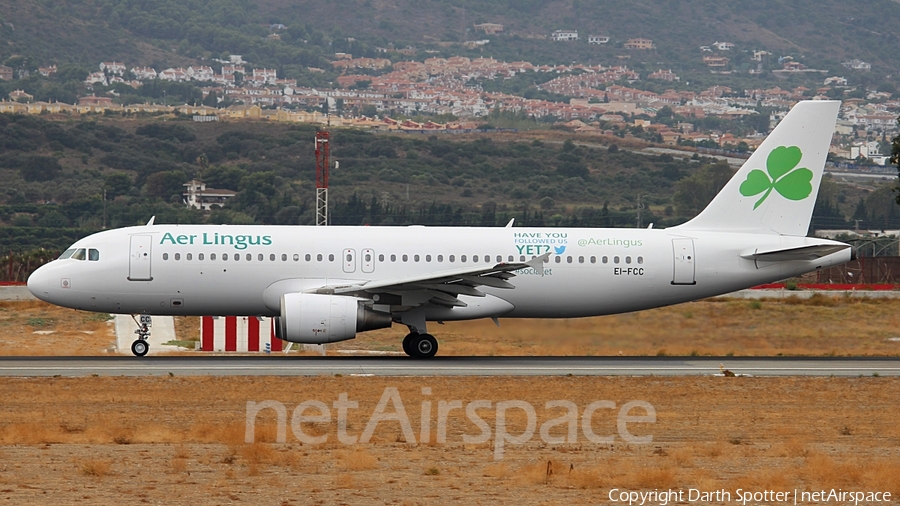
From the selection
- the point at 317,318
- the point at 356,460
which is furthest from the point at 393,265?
the point at 356,460

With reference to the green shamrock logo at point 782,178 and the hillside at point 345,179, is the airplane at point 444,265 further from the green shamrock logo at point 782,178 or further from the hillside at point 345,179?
the hillside at point 345,179

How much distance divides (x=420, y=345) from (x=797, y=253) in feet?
31.8

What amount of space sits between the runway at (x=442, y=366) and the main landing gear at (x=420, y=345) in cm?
34

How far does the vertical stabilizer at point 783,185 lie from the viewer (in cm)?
3325

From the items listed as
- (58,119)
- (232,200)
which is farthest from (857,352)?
(58,119)

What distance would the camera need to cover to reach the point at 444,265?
31484 millimetres

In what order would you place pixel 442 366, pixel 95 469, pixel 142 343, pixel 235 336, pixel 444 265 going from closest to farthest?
pixel 95 469
pixel 442 366
pixel 142 343
pixel 444 265
pixel 235 336

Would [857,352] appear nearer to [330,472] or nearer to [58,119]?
[330,472]

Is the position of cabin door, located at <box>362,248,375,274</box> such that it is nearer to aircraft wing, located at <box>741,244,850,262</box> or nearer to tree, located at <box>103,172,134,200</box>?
aircraft wing, located at <box>741,244,850,262</box>

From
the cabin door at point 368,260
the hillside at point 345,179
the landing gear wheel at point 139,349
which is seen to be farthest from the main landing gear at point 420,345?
the hillside at point 345,179

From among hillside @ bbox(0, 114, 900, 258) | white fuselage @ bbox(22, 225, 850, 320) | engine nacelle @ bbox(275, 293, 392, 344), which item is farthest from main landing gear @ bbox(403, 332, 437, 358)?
hillside @ bbox(0, 114, 900, 258)

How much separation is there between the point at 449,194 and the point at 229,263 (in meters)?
107

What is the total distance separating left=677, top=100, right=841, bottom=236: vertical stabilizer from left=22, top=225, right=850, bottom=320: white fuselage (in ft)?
1.69

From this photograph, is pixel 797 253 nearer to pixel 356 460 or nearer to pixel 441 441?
pixel 441 441
